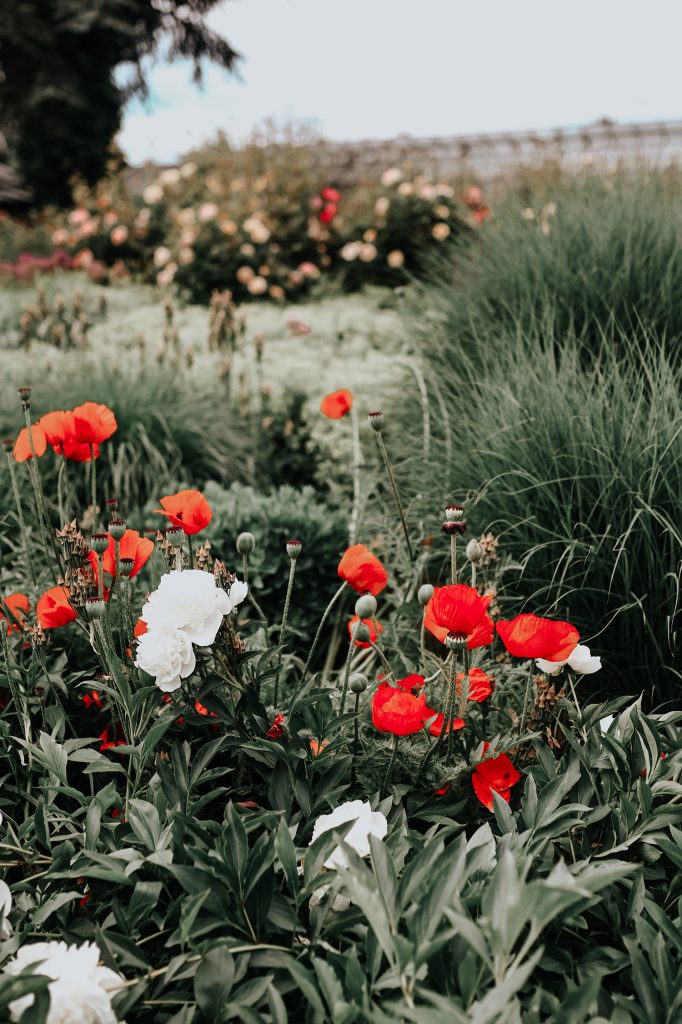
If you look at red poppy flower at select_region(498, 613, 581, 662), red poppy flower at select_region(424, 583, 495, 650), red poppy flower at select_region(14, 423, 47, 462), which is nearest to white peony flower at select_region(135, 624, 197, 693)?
red poppy flower at select_region(424, 583, 495, 650)

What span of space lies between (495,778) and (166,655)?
581 mm

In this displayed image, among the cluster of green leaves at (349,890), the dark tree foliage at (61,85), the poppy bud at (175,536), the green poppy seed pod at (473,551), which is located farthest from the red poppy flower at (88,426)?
the dark tree foliage at (61,85)

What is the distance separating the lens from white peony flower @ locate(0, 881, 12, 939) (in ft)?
3.82

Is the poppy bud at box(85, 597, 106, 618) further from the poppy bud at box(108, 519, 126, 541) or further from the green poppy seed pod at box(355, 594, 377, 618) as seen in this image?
the green poppy seed pod at box(355, 594, 377, 618)

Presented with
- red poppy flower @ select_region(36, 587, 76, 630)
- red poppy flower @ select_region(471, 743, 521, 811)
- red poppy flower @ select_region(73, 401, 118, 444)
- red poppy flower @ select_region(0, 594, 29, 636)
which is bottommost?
red poppy flower @ select_region(471, 743, 521, 811)

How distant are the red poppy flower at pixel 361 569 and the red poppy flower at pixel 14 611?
684 millimetres

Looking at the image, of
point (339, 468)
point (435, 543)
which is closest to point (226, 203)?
point (339, 468)

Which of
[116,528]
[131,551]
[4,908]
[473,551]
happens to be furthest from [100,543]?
[473,551]

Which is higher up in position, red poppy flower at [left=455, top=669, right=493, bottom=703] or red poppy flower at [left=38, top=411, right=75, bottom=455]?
red poppy flower at [left=38, top=411, right=75, bottom=455]

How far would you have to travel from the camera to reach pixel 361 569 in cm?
145

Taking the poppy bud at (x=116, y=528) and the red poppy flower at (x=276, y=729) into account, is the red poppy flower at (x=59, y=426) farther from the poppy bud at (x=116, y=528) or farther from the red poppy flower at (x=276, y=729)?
the red poppy flower at (x=276, y=729)

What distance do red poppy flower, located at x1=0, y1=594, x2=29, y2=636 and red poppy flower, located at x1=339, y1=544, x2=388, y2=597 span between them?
2.24 feet

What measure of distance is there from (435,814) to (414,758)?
141 mm

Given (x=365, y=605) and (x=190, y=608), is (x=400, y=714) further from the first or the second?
(x=190, y=608)
